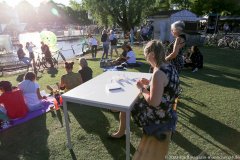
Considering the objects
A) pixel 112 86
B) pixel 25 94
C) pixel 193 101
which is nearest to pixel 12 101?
pixel 25 94

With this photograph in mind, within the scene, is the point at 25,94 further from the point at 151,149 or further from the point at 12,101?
the point at 151,149

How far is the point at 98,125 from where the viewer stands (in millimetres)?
4375

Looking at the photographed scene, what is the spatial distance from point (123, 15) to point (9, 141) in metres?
20.8

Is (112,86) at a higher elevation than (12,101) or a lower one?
higher

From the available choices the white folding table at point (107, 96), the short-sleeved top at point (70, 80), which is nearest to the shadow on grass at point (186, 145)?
the white folding table at point (107, 96)

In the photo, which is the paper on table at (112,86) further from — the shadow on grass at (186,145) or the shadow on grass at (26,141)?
the shadow on grass at (26,141)

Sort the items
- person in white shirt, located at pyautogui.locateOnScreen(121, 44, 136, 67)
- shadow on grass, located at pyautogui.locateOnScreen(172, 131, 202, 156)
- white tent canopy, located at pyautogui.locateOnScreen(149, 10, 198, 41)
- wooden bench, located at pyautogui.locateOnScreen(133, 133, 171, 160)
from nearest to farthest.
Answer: wooden bench, located at pyautogui.locateOnScreen(133, 133, 171, 160), shadow on grass, located at pyautogui.locateOnScreen(172, 131, 202, 156), person in white shirt, located at pyautogui.locateOnScreen(121, 44, 136, 67), white tent canopy, located at pyautogui.locateOnScreen(149, 10, 198, 41)

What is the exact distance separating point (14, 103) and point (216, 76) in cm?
684

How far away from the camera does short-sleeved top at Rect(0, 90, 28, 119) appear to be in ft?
14.3

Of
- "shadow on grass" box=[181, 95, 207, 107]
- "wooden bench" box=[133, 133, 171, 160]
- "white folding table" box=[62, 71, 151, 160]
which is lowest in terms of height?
"shadow on grass" box=[181, 95, 207, 107]

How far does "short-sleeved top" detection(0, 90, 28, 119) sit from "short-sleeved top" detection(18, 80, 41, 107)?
0.22 m

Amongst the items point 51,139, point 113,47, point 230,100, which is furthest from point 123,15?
point 51,139

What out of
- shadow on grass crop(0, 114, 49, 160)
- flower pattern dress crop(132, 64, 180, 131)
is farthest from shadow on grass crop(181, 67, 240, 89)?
shadow on grass crop(0, 114, 49, 160)

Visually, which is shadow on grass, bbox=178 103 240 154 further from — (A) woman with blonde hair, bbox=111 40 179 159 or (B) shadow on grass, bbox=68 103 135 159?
(B) shadow on grass, bbox=68 103 135 159
